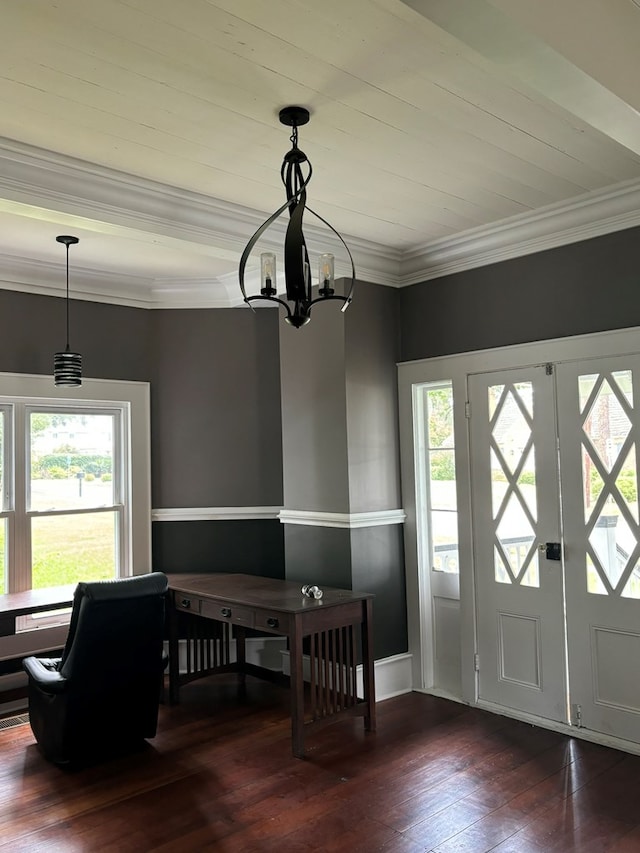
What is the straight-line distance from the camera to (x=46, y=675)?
3.48m

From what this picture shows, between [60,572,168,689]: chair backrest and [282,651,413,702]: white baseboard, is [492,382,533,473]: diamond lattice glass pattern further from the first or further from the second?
[60,572,168,689]: chair backrest

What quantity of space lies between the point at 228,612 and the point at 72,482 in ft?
5.22

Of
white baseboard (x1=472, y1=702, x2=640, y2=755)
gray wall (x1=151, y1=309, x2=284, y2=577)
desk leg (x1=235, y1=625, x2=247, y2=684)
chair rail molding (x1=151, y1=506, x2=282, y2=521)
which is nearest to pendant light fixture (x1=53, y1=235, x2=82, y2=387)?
gray wall (x1=151, y1=309, x2=284, y2=577)

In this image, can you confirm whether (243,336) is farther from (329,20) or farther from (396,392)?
(329,20)

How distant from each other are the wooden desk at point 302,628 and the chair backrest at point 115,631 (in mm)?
582

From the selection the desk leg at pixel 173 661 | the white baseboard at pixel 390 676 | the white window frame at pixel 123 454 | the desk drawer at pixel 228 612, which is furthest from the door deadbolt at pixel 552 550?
the white window frame at pixel 123 454

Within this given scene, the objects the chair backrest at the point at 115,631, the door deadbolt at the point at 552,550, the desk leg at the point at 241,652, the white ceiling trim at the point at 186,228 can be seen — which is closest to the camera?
the white ceiling trim at the point at 186,228

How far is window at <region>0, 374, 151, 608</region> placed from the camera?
4.62 m

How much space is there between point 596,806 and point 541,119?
9.40 ft

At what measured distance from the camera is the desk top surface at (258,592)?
383 centimetres

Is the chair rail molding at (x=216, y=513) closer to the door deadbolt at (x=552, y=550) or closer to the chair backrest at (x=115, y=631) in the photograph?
the chair backrest at (x=115, y=631)

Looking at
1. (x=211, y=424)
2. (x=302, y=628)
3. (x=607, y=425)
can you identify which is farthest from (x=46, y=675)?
(x=607, y=425)

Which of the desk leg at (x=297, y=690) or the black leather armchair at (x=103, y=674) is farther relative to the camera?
the desk leg at (x=297, y=690)

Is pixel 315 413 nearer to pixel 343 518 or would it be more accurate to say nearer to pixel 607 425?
pixel 343 518
